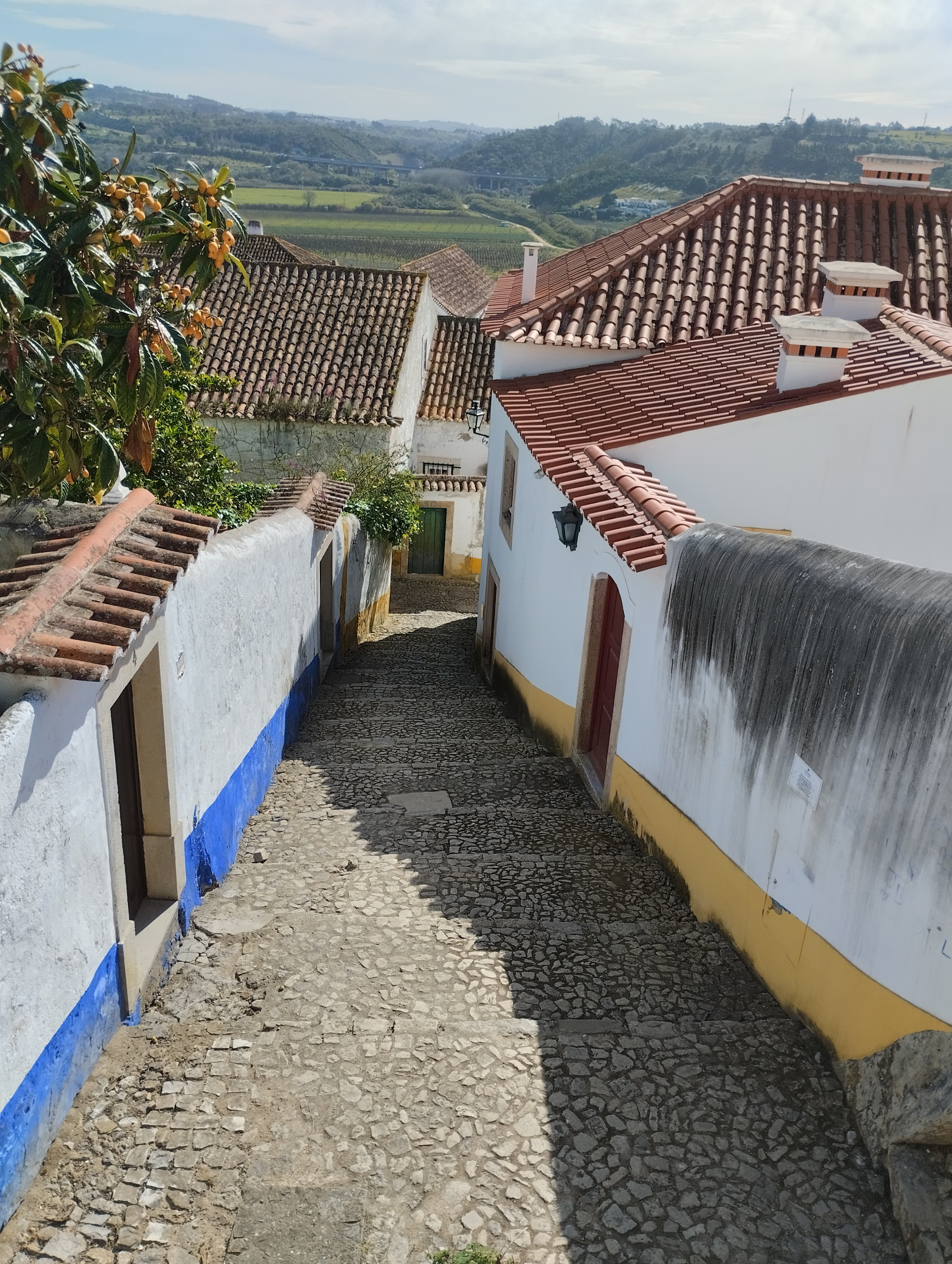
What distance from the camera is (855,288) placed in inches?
443

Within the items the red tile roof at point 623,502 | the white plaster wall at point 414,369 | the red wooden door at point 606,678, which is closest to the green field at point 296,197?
the white plaster wall at point 414,369

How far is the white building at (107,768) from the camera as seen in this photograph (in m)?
4.01

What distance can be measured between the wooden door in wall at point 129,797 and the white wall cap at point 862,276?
9.13m

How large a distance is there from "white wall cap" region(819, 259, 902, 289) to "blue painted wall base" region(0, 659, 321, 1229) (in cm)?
840

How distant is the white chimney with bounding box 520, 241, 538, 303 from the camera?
1452 cm

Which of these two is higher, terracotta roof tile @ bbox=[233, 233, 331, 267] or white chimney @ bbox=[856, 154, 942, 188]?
white chimney @ bbox=[856, 154, 942, 188]

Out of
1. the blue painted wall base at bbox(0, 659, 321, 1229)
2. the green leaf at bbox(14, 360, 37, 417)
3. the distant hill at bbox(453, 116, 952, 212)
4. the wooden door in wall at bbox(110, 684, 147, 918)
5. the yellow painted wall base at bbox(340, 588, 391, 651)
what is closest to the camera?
the blue painted wall base at bbox(0, 659, 321, 1229)

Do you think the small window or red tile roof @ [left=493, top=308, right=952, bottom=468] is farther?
the small window

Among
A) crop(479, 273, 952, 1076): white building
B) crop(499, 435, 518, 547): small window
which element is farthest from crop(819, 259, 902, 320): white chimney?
crop(499, 435, 518, 547): small window

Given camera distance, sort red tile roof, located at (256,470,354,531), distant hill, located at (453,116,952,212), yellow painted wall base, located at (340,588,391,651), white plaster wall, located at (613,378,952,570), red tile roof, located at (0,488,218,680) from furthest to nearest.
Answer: distant hill, located at (453,116,952,212)
yellow painted wall base, located at (340,588,391,651)
red tile roof, located at (256,470,354,531)
white plaster wall, located at (613,378,952,570)
red tile roof, located at (0,488,218,680)

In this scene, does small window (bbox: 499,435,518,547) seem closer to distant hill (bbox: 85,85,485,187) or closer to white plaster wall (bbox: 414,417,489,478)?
white plaster wall (bbox: 414,417,489,478)

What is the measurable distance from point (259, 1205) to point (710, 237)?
12.7 m

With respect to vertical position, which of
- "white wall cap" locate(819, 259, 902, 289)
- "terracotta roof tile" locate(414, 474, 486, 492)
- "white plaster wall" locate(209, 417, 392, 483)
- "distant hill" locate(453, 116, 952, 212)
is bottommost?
"terracotta roof tile" locate(414, 474, 486, 492)

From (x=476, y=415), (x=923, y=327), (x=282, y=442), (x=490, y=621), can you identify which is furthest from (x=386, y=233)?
(x=923, y=327)
